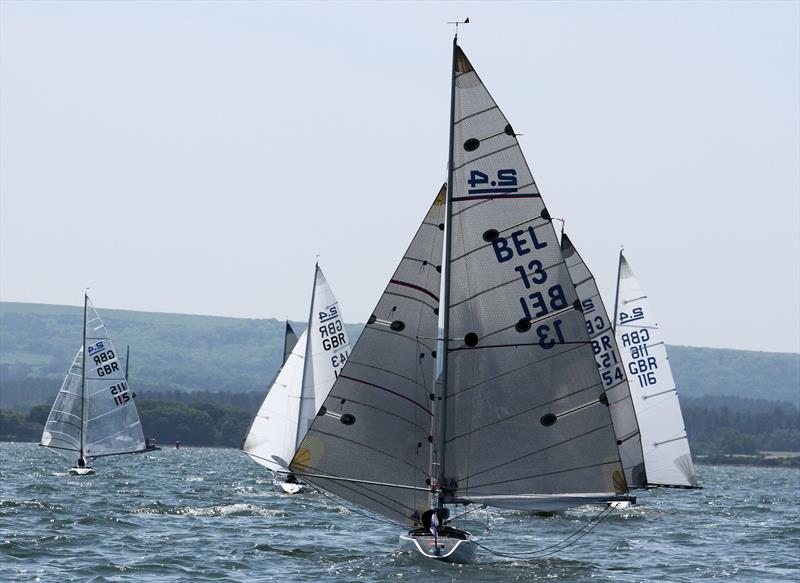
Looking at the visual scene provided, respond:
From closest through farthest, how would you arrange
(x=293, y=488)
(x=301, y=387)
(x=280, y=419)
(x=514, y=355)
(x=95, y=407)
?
1. (x=514, y=355)
2. (x=293, y=488)
3. (x=301, y=387)
4. (x=280, y=419)
5. (x=95, y=407)

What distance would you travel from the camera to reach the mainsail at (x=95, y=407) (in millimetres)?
72750

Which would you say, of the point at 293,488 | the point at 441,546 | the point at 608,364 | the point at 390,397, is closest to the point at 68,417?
the point at 293,488

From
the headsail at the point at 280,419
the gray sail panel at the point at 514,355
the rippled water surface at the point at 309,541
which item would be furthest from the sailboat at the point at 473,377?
the headsail at the point at 280,419

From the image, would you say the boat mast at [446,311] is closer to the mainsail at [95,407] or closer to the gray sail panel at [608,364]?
the gray sail panel at [608,364]

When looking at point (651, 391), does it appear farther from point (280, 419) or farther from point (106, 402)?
point (106, 402)

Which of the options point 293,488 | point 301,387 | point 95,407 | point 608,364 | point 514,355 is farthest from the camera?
point 95,407

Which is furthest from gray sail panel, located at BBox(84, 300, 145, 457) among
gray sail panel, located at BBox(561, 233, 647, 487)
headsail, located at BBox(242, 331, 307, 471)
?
gray sail panel, located at BBox(561, 233, 647, 487)

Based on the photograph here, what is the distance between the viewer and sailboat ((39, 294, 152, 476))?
7269cm

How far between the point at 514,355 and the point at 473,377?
934 mm

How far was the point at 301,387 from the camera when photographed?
6072cm

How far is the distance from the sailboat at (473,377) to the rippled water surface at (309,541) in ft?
5.71

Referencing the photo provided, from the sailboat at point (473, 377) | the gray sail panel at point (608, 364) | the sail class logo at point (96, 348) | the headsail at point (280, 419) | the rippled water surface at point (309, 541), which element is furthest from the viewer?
the sail class logo at point (96, 348)

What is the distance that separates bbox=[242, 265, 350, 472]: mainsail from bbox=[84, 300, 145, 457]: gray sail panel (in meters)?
13.0

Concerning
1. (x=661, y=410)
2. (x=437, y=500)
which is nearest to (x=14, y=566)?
(x=437, y=500)
